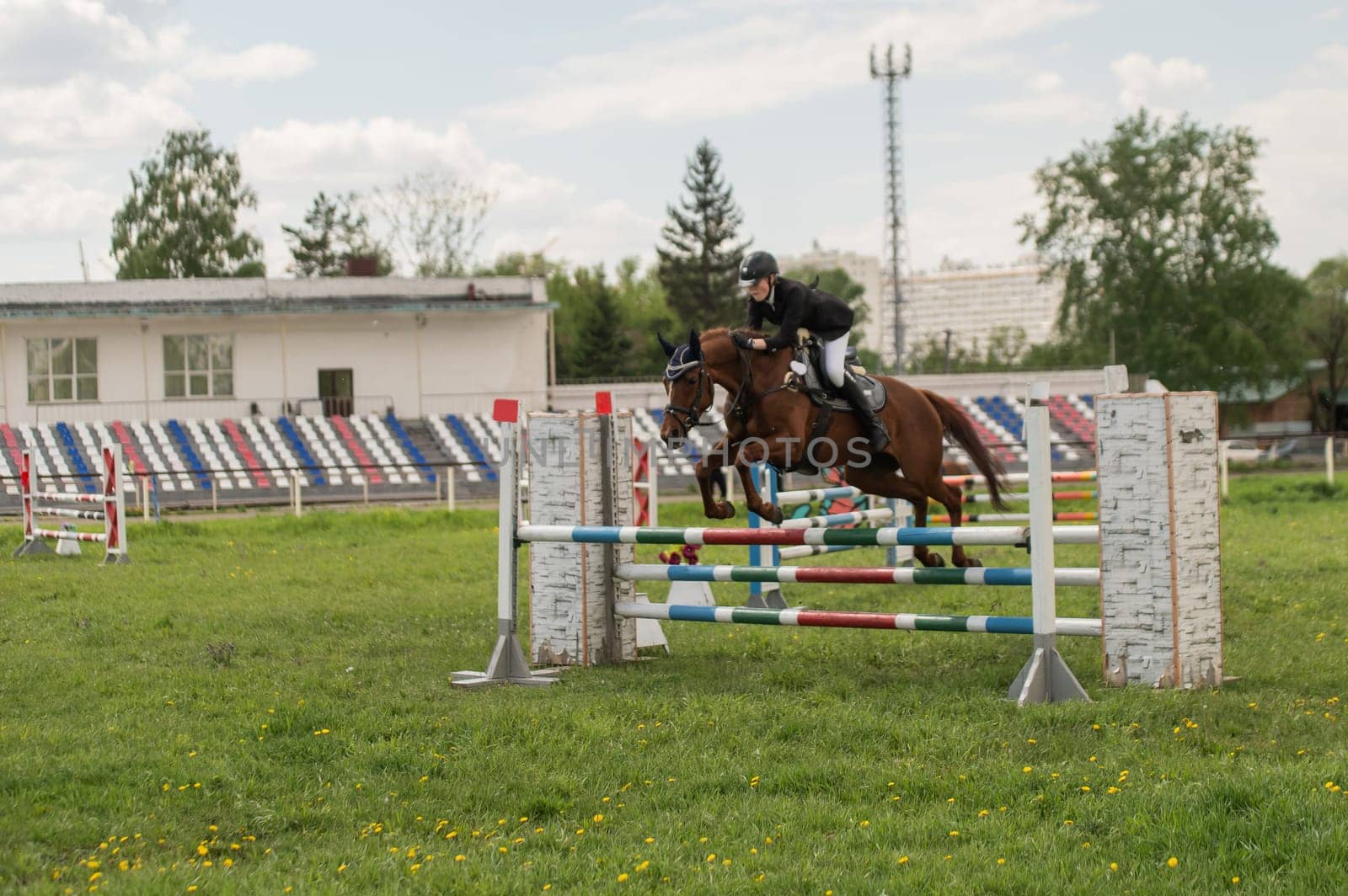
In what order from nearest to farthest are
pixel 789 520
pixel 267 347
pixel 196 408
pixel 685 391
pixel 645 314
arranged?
pixel 685 391
pixel 789 520
pixel 196 408
pixel 267 347
pixel 645 314

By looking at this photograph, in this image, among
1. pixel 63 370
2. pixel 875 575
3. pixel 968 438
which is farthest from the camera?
pixel 63 370

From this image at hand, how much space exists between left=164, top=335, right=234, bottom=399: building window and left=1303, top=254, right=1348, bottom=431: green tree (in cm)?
4385

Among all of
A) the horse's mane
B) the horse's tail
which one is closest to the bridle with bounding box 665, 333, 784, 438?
the horse's mane

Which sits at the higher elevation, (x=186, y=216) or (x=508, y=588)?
(x=186, y=216)

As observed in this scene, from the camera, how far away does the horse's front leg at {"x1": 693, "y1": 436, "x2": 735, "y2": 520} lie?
728cm

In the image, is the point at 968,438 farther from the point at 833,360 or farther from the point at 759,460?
the point at 759,460

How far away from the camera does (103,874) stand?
379 centimetres

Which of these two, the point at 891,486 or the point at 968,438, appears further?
the point at 968,438

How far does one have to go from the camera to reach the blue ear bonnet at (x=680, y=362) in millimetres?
7234

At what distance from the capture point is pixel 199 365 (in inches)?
1334

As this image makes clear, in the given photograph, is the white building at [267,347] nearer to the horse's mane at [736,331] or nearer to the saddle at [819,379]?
the saddle at [819,379]

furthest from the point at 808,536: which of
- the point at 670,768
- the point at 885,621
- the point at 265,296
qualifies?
the point at 265,296

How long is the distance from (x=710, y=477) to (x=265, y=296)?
29.8 metres

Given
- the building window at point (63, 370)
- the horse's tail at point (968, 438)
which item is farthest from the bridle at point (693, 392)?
the building window at point (63, 370)
